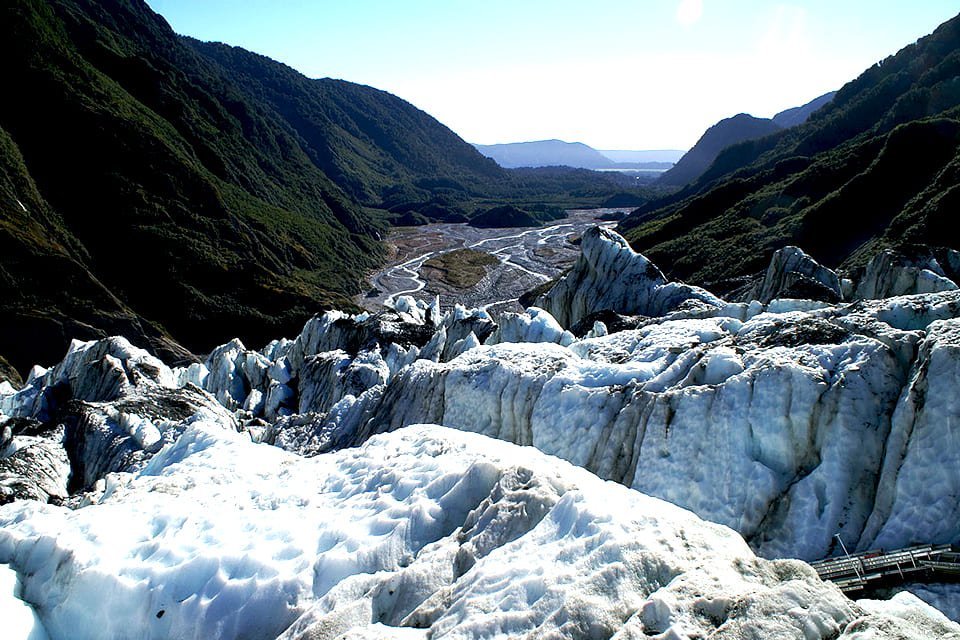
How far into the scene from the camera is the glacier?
731cm

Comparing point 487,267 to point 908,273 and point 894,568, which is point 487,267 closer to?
point 908,273

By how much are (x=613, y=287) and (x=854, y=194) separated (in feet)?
148

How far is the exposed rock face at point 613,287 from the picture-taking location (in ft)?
118

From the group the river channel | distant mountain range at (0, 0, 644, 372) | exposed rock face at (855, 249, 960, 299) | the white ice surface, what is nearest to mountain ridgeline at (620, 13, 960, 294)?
exposed rock face at (855, 249, 960, 299)

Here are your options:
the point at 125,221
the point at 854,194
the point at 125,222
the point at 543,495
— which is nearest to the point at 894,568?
the point at 543,495

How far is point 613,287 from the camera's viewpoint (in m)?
40.6

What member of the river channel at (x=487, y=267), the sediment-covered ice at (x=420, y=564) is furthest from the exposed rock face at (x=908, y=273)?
the river channel at (x=487, y=267)

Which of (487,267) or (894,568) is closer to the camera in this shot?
(894,568)

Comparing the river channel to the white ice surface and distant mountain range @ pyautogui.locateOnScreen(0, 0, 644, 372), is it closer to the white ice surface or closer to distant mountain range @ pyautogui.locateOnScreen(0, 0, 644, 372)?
distant mountain range @ pyautogui.locateOnScreen(0, 0, 644, 372)

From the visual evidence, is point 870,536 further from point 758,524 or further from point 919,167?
point 919,167

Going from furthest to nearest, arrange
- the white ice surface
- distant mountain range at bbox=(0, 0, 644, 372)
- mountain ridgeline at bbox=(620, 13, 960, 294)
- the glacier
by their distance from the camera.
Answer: distant mountain range at bbox=(0, 0, 644, 372), mountain ridgeline at bbox=(620, 13, 960, 294), the white ice surface, the glacier

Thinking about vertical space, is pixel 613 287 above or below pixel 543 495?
below

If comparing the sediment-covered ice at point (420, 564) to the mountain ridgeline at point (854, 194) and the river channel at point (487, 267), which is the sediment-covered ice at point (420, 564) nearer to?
the mountain ridgeline at point (854, 194)

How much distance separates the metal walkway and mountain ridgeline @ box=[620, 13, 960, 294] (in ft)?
125
